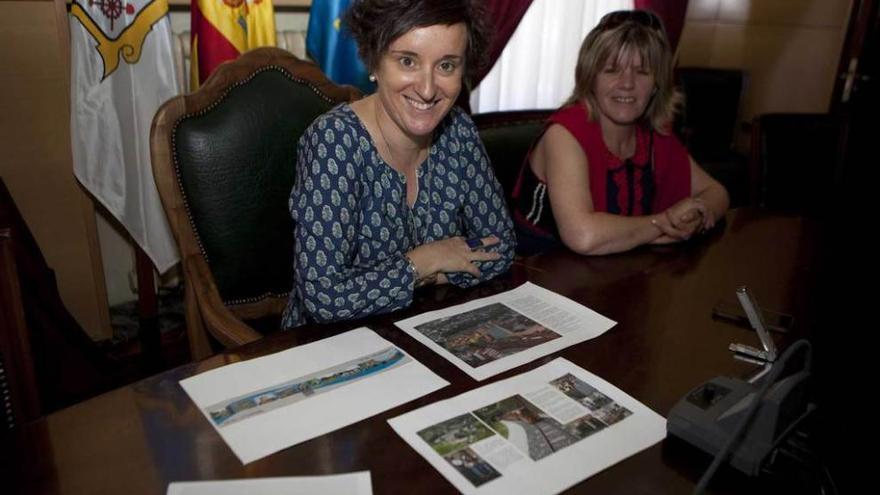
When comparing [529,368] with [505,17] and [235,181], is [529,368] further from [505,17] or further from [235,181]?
[505,17]

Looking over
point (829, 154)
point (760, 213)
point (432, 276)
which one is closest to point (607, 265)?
point (432, 276)

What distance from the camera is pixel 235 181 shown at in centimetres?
149

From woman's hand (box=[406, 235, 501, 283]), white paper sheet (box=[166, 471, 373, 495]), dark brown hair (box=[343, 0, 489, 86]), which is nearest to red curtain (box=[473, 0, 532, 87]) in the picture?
dark brown hair (box=[343, 0, 489, 86])

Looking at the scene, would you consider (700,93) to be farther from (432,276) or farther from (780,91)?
(432,276)

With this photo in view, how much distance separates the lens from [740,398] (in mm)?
860

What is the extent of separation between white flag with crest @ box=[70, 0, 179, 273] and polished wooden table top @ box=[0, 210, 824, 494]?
1.38 m

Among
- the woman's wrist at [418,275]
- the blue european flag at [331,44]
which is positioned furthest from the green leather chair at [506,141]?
the woman's wrist at [418,275]

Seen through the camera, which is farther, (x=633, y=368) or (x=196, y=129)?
(x=196, y=129)

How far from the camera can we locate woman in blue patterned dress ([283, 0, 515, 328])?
1.26m

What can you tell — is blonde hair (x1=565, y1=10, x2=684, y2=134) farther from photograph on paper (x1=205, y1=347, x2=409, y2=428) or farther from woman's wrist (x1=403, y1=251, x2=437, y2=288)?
photograph on paper (x1=205, y1=347, x2=409, y2=428)

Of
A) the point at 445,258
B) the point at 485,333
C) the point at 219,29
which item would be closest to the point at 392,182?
the point at 445,258

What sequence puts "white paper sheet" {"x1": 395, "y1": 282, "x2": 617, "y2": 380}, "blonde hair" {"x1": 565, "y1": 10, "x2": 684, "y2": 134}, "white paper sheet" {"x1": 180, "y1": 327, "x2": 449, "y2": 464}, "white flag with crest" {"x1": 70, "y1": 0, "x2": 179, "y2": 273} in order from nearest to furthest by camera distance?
"white paper sheet" {"x1": 180, "y1": 327, "x2": 449, "y2": 464} → "white paper sheet" {"x1": 395, "y1": 282, "x2": 617, "y2": 380} → "blonde hair" {"x1": 565, "y1": 10, "x2": 684, "y2": 134} → "white flag with crest" {"x1": 70, "y1": 0, "x2": 179, "y2": 273}

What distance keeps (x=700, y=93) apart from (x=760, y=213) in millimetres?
2543

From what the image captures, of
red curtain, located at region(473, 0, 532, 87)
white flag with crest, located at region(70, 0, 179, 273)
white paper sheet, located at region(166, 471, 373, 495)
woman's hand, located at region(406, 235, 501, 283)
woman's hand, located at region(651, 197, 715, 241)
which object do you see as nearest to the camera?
white paper sheet, located at region(166, 471, 373, 495)
